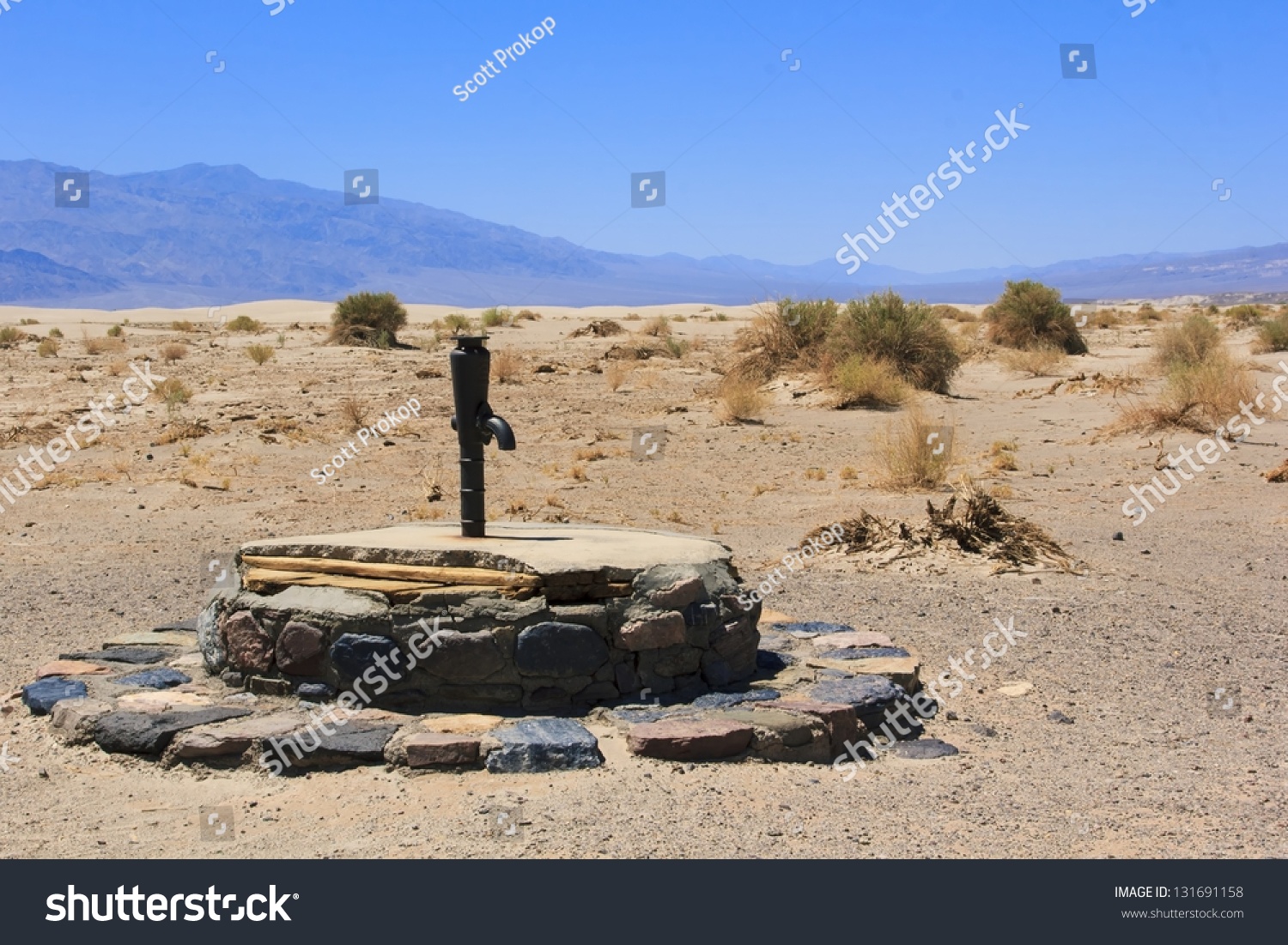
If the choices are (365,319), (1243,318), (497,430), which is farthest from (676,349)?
(497,430)

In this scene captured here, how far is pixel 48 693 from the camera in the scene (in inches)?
217

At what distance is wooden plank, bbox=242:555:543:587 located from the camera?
521cm

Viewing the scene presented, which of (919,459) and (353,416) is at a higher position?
(353,416)

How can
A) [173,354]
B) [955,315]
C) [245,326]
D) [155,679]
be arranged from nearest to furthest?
[155,679] < [173,354] < [245,326] < [955,315]

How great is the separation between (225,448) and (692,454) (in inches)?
213

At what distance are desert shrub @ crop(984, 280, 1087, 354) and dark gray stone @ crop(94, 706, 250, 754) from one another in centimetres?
2305

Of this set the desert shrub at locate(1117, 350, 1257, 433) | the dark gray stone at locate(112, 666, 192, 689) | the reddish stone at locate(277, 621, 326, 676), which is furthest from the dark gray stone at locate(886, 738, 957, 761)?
the desert shrub at locate(1117, 350, 1257, 433)

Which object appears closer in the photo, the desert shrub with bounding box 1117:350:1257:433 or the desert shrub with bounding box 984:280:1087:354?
the desert shrub with bounding box 1117:350:1257:433

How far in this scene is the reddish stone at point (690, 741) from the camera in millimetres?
4824

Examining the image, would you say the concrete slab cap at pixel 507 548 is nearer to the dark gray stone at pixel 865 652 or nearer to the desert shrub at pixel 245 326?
the dark gray stone at pixel 865 652

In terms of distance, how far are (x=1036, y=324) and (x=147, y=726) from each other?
24.0 meters

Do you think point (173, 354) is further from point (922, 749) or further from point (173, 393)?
point (922, 749)

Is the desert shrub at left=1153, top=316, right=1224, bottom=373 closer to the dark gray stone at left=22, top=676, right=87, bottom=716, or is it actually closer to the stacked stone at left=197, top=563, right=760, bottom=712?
the stacked stone at left=197, top=563, right=760, bottom=712
